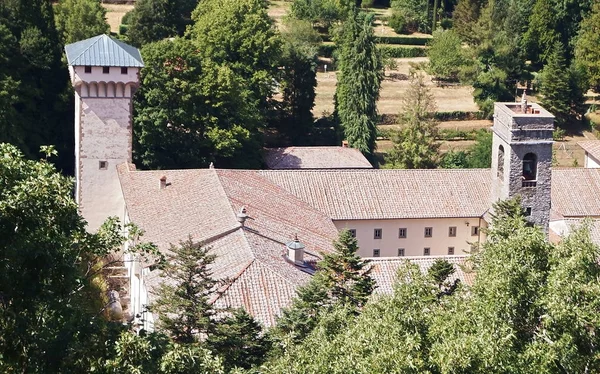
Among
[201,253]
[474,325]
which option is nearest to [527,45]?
[201,253]

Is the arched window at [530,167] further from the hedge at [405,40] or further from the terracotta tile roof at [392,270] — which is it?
the hedge at [405,40]

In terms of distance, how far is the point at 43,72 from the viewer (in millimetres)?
71062

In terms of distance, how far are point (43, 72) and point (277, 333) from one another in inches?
1434

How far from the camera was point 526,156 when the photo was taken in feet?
180

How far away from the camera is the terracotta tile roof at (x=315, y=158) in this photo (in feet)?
238

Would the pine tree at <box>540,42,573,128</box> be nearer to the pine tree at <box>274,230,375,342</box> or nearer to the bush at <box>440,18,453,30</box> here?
the bush at <box>440,18,453,30</box>

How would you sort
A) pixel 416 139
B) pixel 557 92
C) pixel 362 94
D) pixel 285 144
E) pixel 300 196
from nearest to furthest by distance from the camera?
pixel 300 196 → pixel 416 139 → pixel 362 94 → pixel 285 144 → pixel 557 92

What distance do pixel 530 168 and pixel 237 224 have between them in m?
12.6

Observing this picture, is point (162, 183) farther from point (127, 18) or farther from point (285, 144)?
point (127, 18)

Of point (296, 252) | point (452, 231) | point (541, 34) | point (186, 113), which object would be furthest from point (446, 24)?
point (296, 252)

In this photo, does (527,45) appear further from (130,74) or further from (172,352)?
(172,352)

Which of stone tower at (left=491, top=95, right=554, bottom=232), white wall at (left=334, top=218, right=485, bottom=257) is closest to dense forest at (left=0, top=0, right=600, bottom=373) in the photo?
stone tower at (left=491, top=95, right=554, bottom=232)

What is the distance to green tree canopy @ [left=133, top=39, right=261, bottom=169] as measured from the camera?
68.1m

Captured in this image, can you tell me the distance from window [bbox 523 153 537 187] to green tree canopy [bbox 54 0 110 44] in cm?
3067
